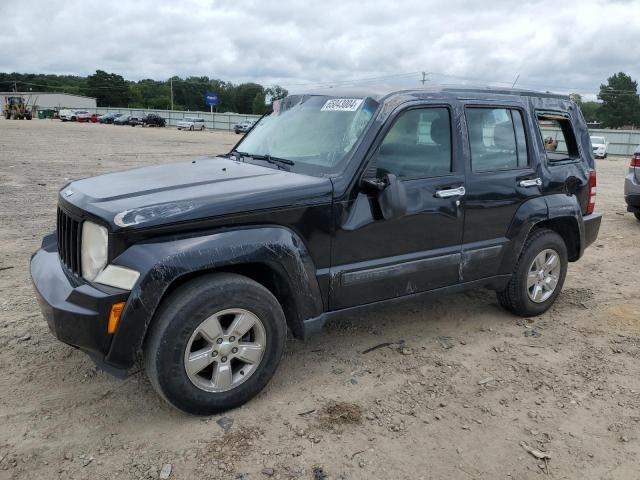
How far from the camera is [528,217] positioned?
4395 mm

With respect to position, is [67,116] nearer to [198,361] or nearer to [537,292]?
[537,292]

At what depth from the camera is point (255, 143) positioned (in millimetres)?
4316

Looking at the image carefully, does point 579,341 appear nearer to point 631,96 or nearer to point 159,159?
point 159,159

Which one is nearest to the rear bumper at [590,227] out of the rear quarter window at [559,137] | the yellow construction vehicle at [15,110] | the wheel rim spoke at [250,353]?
the rear quarter window at [559,137]

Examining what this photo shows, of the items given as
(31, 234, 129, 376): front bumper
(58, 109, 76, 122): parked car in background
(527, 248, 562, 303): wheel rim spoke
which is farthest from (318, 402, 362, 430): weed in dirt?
(58, 109, 76, 122): parked car in background

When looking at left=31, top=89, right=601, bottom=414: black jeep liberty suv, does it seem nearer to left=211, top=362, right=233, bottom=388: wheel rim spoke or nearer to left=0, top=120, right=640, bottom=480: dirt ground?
left=211, top=362, right=233, bottom=388: wheel rim spoke

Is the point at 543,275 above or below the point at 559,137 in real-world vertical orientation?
below

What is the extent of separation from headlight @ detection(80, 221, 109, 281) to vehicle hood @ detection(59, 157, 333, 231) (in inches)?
3.7

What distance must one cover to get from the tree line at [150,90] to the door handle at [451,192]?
107932 millimetres

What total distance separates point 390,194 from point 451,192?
74 centimetres

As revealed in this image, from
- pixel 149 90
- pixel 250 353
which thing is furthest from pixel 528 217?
pixel 149 90

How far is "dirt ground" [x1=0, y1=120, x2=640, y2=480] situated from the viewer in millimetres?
2773

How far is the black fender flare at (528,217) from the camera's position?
4.36 metres

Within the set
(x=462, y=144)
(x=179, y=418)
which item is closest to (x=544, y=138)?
(x=462, y=144)
